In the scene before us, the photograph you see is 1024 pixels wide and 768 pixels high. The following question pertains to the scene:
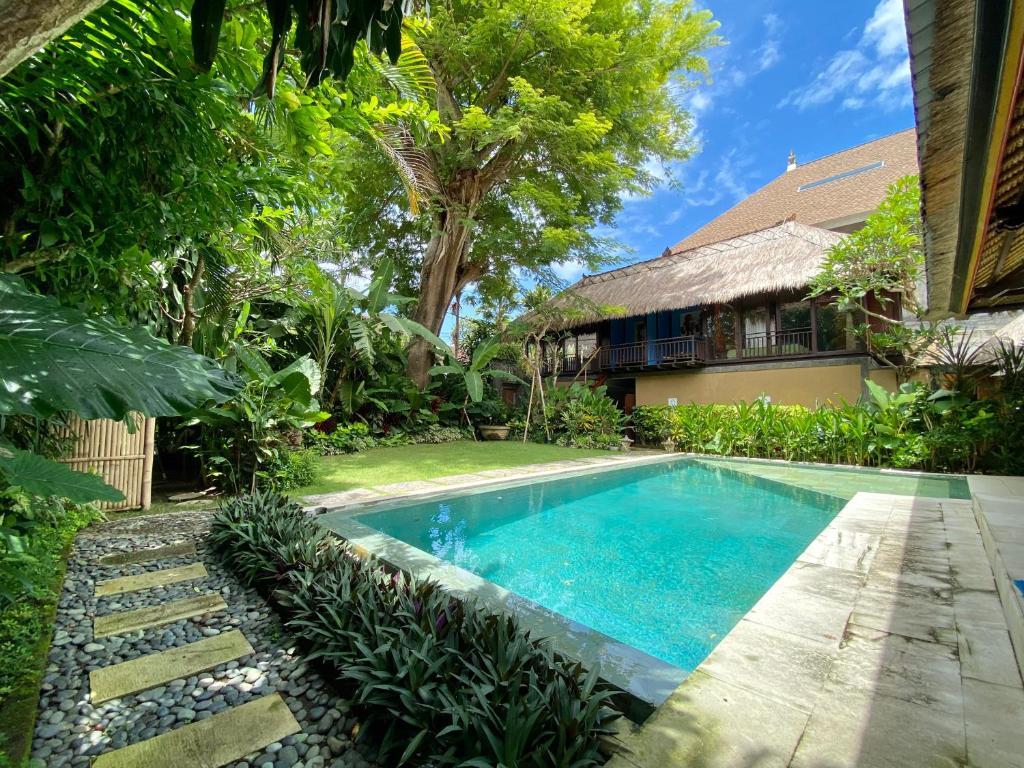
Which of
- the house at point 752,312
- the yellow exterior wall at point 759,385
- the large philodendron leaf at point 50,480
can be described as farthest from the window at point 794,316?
the large philodendron leaf at point 50,480

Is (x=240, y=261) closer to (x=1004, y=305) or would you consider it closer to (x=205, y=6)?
(x=205, y=6)

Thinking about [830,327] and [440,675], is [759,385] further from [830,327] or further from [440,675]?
[440,675]

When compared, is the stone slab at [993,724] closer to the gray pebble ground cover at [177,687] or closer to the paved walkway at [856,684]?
the paved walkway at [856,684]

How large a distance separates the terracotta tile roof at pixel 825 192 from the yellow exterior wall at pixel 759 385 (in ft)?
18.2

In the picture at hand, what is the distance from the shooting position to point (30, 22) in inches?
34.5

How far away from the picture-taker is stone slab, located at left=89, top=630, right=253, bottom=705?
173 centimetres

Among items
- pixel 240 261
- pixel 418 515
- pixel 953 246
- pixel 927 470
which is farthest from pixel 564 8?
pixel 927 470

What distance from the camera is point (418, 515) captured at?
16.4 feet

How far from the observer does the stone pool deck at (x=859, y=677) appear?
1.38 meters

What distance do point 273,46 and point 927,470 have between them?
10596mm

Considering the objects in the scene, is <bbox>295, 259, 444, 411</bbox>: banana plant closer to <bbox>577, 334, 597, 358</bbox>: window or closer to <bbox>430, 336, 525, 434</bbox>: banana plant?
<bbox>430, 336, 525, 434</bbox>: banana plant

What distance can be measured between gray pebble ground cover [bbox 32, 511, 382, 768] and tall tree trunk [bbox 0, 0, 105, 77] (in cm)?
193

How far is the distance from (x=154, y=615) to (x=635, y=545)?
3859 millimetres

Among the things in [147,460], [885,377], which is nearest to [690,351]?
[885,377]
